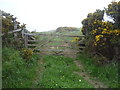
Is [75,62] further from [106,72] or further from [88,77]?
[106,72]

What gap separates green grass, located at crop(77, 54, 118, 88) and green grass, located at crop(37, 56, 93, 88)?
2.77 ft

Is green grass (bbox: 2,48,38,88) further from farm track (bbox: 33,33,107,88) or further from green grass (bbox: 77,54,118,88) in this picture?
green grass (bbox: 77,54,118,88)

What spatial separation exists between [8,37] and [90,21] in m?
5.88

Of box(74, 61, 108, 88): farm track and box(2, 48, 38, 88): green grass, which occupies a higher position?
box(2, 48, 38, 88): green grass

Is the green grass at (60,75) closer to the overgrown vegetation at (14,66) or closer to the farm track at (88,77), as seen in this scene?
the farm track at (88,77)

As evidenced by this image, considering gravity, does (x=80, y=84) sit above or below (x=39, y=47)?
below

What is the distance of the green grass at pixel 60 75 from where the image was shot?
789 centimetres

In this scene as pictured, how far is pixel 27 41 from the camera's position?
13.4 m

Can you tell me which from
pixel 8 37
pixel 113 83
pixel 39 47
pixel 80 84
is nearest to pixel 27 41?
pixel 39 47

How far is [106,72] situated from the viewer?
895cm

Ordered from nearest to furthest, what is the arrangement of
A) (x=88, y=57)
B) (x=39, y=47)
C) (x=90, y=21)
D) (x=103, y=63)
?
(x=103, y=63)
(x=88, y=57)
(x=90, y=21)
(x=39, y=47)

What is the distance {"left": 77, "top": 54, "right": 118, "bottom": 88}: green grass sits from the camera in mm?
8242

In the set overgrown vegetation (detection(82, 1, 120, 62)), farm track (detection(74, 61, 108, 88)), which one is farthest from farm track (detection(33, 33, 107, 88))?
overgrown vegetation (detection(82, 1, 120, 62))

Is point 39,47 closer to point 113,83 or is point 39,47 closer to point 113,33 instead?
point 113,33
